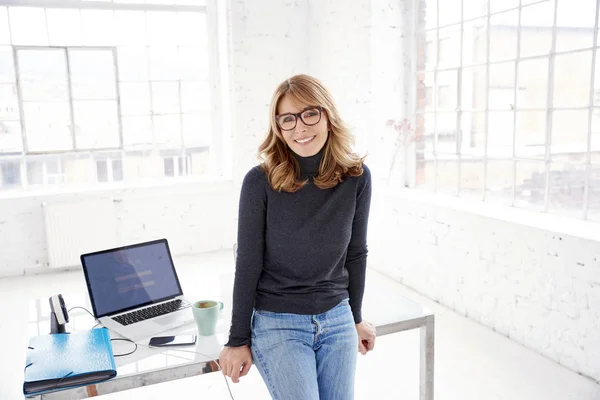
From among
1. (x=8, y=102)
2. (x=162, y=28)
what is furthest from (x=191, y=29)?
(x=8, y=102)

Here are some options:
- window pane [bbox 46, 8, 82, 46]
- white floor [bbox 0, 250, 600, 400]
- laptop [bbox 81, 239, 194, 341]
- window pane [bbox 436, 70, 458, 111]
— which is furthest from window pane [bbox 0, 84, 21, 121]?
window pane [bbox 436, 70, 458, 111]

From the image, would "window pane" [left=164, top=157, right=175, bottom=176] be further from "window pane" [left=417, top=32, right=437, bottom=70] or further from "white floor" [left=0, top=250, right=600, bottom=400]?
"window pane" [left=417, top=32, right=437, bottom=70]

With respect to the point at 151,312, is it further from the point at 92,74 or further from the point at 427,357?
the point at 92,74

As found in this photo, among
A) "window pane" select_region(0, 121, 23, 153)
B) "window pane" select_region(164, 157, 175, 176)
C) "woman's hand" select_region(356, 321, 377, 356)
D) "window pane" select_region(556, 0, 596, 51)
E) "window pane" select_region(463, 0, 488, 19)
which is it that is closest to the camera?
"woman's hand" select_region(356, 321, 377, 356)

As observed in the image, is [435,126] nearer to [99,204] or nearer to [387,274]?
[387,274]

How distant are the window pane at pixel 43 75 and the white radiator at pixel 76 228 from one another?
92 centimetres

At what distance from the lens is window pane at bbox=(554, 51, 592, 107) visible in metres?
2.68

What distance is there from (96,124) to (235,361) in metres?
3.75

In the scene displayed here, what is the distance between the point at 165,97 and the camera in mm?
4879

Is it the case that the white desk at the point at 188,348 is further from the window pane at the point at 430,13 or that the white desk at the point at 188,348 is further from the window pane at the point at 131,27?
the window pane at the point at 131,27

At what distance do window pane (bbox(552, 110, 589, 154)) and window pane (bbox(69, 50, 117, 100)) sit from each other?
3.55 m

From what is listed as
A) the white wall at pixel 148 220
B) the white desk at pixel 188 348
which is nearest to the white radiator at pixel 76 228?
the white wall at pixel 148 220

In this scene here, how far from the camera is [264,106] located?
4.91 meters

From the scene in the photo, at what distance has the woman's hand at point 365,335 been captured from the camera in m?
1.65
